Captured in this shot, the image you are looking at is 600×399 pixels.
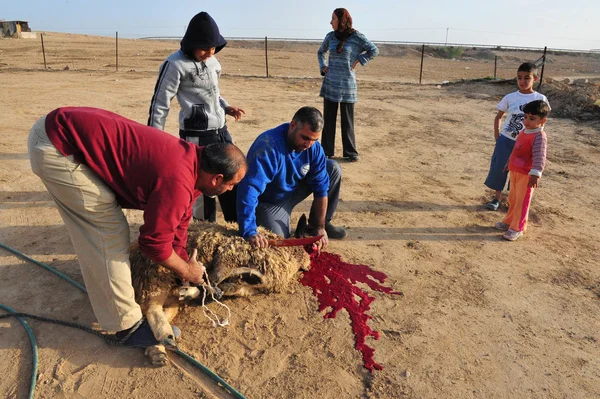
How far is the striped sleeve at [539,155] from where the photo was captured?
4.49 m

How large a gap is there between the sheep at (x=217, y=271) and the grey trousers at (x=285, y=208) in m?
0.21

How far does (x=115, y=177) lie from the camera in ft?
8.39

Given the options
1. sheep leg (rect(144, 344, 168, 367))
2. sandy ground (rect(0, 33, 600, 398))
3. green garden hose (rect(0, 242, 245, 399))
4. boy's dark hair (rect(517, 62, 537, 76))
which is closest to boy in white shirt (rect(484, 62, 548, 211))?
boy's dark hair (rect(517, 62, 537, 76))

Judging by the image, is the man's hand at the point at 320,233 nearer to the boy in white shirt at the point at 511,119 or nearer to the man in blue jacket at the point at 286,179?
the man in blue jacket at the point at 286,179

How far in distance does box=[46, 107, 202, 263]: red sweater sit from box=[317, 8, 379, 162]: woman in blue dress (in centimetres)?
467

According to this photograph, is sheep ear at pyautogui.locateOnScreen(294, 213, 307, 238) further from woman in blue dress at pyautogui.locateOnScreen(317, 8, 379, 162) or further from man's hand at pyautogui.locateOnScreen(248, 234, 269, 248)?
woman in blue dress at pyautogui.locateOnScreen(317, 8, 379, 162)

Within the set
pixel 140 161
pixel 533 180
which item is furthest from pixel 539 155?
pixel 140 161

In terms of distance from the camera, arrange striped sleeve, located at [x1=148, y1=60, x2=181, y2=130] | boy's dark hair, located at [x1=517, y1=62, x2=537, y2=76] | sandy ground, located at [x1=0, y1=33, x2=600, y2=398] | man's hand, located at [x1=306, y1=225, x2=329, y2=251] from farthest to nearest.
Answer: boy's dark hair, located at [x1=517, y1=62, x2=537, y2=76] < man's hand, located at [x1=306, y1=225, x2=329, y2=251] < striped sleeve, located at [x1=148, y1=60, x2=181, y2=130] < sandy ground, located at [x1=0, y1=33, x2=600, y2=398]

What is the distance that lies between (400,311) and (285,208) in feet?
4.70

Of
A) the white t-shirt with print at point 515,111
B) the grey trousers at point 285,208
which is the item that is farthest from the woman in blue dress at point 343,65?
the grey trousers at point 285,208

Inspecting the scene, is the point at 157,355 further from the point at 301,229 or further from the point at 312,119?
the point at 312,119

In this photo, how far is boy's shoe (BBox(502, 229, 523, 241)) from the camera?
15.6 feet

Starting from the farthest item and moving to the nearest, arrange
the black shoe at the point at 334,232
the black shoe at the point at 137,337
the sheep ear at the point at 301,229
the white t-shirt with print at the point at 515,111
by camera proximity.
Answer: the white t-shirt with print at the point at 515,111 < the black shoe at the point at 334,232 < the sheep ear at the point at 301,229 < the black shoe at the point at 137,337

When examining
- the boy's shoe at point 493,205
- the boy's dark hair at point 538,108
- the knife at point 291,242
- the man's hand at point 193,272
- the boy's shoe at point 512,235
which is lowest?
→ the boy's shoe at point 512,235
